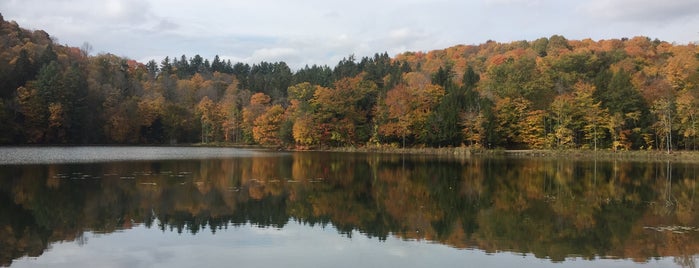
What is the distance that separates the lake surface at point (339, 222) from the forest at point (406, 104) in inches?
1344

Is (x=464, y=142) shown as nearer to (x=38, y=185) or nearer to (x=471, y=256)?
(x=38, y=185)

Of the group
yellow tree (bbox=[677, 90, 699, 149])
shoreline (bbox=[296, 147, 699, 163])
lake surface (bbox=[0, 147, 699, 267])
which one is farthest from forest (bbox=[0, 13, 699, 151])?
lake surface (bbox=[0, 147, 699, 267])

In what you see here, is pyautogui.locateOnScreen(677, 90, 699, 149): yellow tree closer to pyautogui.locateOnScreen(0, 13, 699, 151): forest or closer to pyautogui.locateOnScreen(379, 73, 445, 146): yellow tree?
pyautogui.locateOnScreen(0, 13, 699, 151): forest

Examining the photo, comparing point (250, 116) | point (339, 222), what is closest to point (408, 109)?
point (250, 116)

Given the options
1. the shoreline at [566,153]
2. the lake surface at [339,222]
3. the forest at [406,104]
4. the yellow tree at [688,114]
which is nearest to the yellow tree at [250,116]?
the forest at [406,104]

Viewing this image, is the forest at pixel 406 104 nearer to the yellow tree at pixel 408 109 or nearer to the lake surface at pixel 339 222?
the yellow tree at pixel 408 109

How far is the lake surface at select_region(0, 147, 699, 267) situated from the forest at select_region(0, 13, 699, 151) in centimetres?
3414

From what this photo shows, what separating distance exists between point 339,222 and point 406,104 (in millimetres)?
51823

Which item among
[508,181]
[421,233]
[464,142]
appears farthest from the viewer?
[464,142]

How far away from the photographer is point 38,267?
10.1 m

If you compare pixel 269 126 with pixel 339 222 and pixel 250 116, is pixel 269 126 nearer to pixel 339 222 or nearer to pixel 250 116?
pixel 250 116

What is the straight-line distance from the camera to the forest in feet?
190

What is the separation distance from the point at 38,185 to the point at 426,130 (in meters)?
46.4

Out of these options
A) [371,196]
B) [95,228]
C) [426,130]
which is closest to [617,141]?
[426,130]
